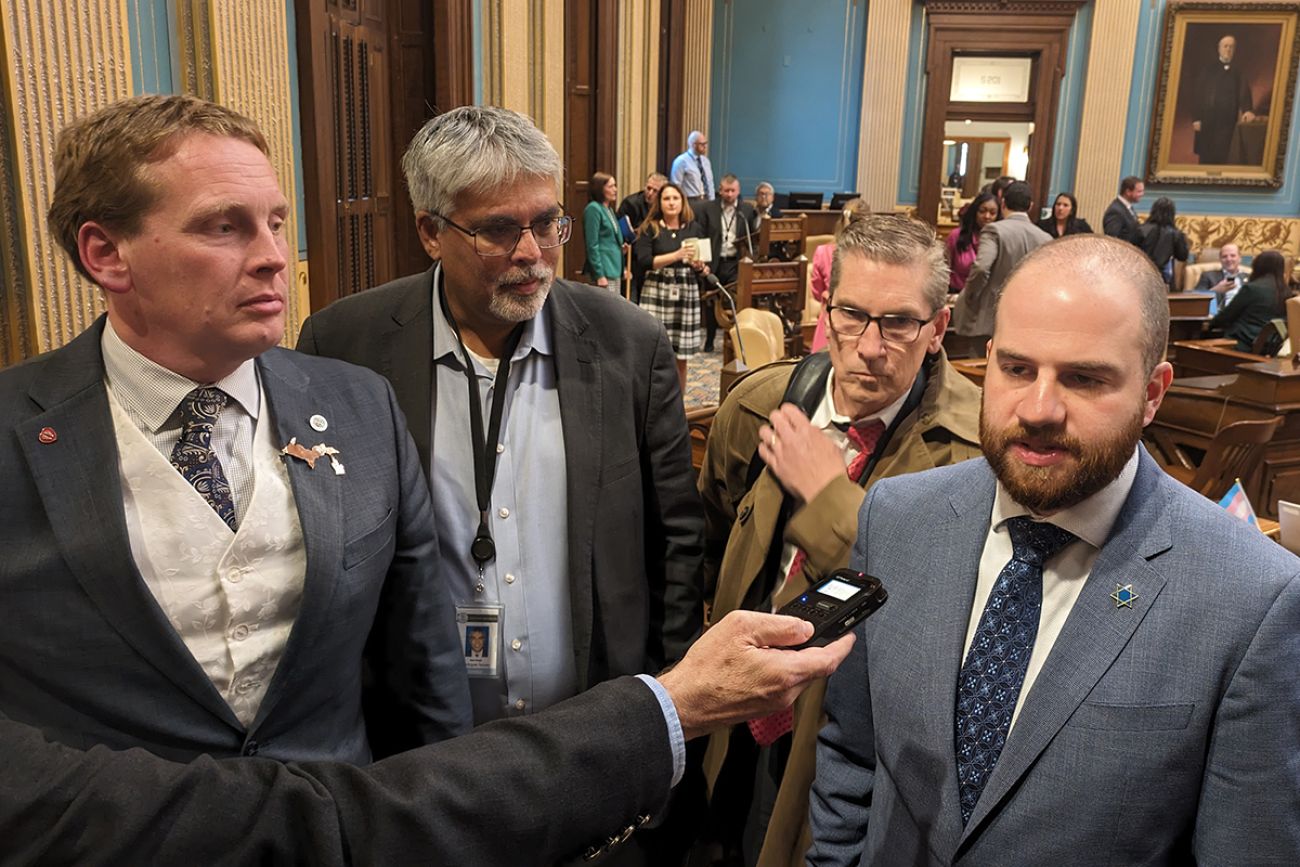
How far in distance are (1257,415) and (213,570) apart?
540cm

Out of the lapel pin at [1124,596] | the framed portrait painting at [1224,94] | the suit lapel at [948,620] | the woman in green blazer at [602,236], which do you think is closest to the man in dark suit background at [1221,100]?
the framed portrait painting at [1224,94]

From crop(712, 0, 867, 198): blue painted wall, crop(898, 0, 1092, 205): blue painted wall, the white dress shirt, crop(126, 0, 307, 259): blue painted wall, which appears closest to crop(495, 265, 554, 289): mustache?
the white dress shirt

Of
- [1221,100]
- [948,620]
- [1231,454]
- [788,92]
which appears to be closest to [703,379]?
[1231,454]

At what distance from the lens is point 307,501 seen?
4.83 ft

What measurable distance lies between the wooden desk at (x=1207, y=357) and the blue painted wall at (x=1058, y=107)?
8.57 metres

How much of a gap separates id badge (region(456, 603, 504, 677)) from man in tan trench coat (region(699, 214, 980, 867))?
1.59 ft

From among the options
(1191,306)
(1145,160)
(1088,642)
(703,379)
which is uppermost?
(1145,160)

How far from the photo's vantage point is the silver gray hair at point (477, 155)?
1.98 metres

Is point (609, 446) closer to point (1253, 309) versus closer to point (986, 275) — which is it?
point (986, 275)

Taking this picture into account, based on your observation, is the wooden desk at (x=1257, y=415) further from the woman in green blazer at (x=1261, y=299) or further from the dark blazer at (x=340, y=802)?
the dark blazer at (x=340, y=802)

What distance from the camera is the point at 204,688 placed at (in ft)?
4.45

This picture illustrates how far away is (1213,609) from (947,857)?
0.49 m

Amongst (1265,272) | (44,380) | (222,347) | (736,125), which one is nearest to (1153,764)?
(222,347)

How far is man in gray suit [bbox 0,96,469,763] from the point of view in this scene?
1.32 metres
